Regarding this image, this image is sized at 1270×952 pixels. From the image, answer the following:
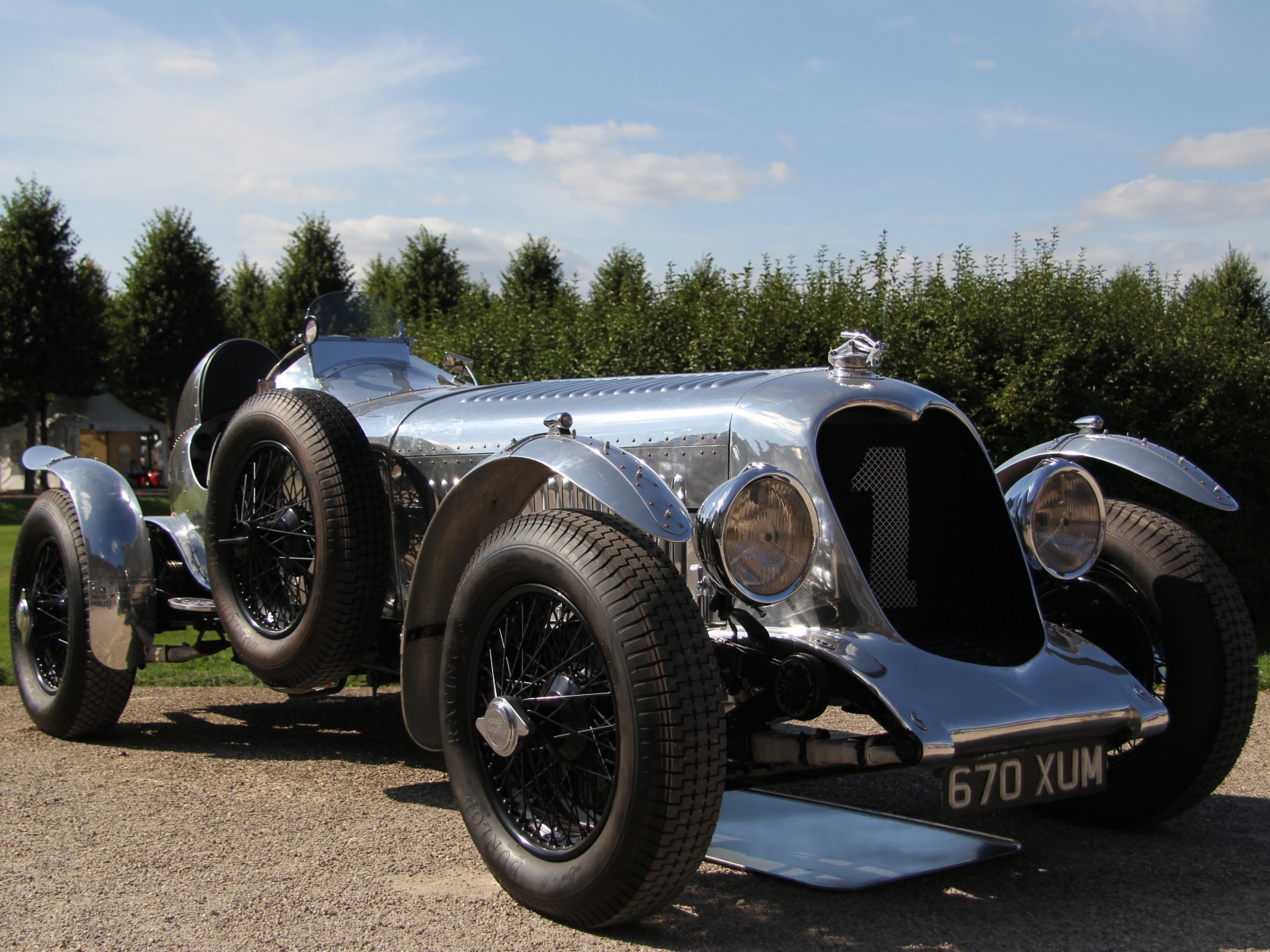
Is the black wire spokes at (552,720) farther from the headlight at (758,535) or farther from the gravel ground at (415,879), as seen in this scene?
the headlight at (758,535)

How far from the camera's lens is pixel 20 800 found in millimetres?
4125

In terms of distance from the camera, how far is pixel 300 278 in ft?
97.5

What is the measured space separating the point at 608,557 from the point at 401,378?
2984 mm

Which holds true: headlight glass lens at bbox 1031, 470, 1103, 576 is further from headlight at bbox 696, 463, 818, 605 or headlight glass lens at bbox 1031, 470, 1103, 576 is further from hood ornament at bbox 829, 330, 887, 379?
headlight at bbox 696, 463, 818, 605

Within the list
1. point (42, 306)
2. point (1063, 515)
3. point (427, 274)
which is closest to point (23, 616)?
point (1063, 515)

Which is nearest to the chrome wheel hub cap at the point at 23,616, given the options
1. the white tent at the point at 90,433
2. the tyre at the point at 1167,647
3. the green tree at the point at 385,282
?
the tyre at the point at 1167,647

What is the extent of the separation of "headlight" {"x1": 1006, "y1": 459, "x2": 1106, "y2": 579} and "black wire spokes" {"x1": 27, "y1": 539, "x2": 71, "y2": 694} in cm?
444

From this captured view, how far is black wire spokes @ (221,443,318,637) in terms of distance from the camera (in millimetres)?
4383

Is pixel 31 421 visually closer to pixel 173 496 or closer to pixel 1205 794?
pixel 173 496

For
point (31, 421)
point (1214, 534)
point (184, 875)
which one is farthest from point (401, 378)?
point (31, 421)

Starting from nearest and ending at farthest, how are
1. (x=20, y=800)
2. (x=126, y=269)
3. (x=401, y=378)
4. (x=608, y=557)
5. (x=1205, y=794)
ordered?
(x=608, y=557)
(x=1205, y=794)
(x=20, y=800)
(x=401, y=378)
(x=126, y=269)

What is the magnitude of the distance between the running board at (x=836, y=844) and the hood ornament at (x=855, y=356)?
58.4 inches

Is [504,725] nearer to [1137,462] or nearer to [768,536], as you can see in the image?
[768,536]

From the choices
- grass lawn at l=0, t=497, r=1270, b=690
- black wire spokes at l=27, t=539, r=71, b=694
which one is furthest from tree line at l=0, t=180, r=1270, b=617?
black wire spokes at l=27, t=539, r=71, b=694
